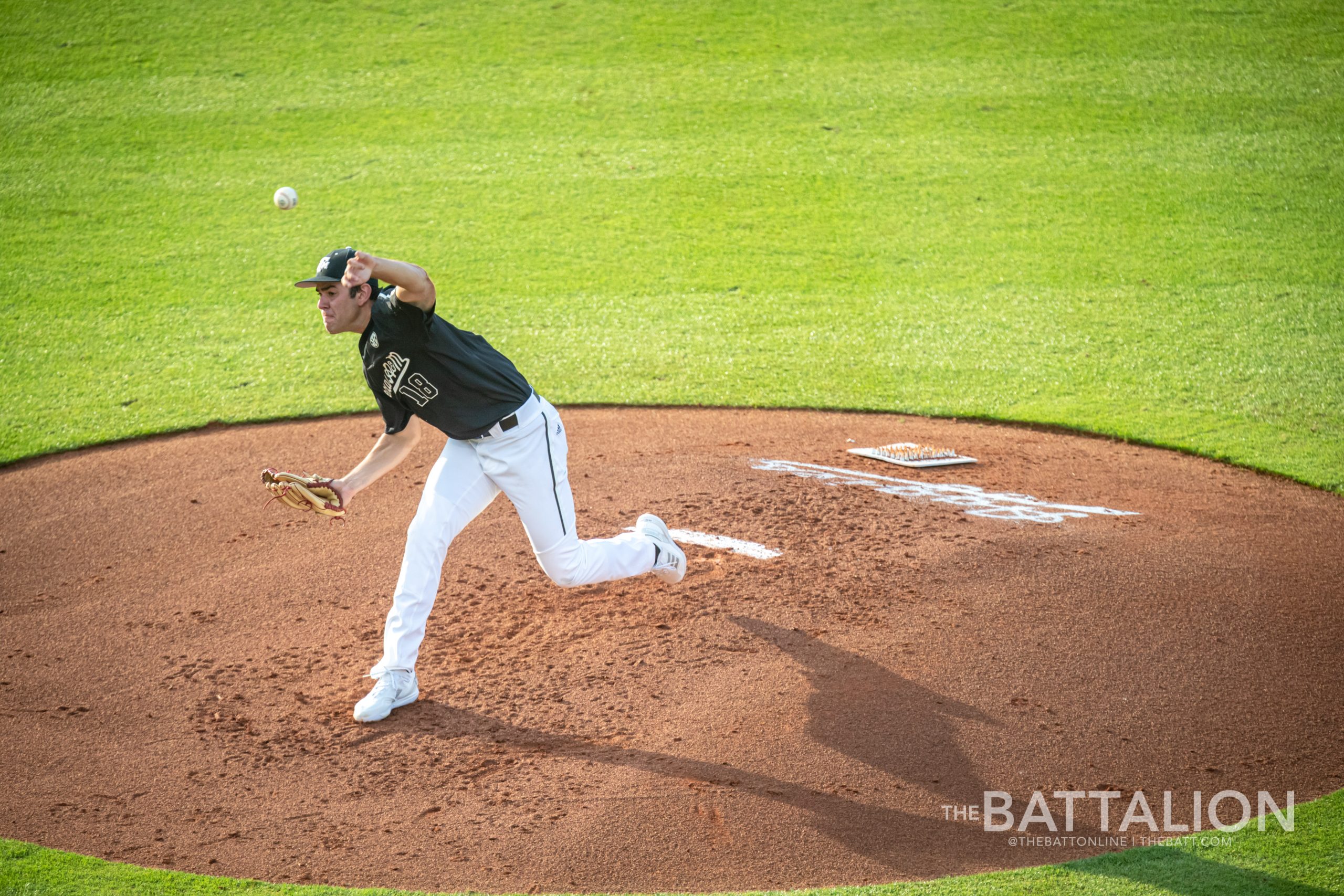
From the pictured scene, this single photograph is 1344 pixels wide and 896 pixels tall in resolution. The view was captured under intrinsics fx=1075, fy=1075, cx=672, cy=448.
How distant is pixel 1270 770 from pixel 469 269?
8730mm

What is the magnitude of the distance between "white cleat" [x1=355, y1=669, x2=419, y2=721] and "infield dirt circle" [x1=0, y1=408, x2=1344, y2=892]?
0.32 feet

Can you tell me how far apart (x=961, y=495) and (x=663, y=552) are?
232cm

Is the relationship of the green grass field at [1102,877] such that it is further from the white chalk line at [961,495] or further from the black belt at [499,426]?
the white chalk line at [961,495]

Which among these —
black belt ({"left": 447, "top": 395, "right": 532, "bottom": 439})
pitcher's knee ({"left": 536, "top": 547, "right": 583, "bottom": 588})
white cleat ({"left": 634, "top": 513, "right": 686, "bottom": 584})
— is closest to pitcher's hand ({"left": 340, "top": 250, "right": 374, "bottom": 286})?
black belt ({"left": 447, "top": 395, "right": 532, "bottom": 439})

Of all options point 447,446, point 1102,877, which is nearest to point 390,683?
point 447,446

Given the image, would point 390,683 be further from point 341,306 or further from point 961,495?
point 961,495

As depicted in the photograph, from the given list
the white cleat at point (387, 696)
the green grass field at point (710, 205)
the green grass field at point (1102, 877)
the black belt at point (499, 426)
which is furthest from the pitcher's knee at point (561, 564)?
the green grass field at point (710, 205)

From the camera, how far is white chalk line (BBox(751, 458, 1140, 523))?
640cm

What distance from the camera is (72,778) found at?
4.39m

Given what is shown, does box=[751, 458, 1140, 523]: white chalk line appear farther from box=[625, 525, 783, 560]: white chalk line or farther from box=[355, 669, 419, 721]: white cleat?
box=[355, 669, 419, 721]: white cleat

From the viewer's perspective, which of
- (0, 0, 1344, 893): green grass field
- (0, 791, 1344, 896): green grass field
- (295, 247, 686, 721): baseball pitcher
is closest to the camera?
(0, 791, 1344, 896): green grass field

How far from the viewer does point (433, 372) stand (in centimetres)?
461

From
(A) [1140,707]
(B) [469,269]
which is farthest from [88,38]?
(A) [1140,707]

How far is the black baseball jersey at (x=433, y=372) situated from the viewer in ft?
15.0
